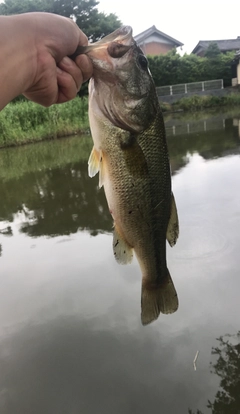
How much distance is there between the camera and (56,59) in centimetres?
153

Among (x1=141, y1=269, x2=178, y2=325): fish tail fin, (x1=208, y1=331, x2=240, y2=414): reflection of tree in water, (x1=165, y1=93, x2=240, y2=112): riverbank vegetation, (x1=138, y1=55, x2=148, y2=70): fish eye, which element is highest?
(x1=138, y1=55, x2=148, y2=70): fish eye

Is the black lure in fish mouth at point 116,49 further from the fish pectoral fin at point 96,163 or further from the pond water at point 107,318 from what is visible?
the pond water at point 107,318

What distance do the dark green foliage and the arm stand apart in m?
25.7

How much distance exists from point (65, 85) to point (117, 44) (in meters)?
0.29

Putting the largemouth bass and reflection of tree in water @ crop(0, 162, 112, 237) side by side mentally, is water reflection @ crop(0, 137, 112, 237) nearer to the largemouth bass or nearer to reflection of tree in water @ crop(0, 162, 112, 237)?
reflection of tree in water @ crop(0, 162, 112, 237)

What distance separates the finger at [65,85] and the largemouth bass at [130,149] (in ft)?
0.27

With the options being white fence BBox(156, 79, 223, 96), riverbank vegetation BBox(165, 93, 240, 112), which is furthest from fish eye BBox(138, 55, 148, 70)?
white fence BBox(156, 79, 223, 96)

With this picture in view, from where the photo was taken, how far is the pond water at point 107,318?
2355 millimetres

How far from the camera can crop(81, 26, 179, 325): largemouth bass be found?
5.00 feet

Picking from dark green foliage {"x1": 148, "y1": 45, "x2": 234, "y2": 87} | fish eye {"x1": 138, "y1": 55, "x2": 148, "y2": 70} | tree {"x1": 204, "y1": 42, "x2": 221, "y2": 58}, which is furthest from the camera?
tree {"x1": 204, "y1": 42, "x2": 221, "y2": 58}

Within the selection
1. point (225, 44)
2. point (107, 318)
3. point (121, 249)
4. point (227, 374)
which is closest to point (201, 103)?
point (225, 44)

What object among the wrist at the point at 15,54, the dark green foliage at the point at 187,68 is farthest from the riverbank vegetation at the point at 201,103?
the wrist at the point at 15,54

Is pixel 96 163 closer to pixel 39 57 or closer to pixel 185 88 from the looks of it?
pixel 39 57

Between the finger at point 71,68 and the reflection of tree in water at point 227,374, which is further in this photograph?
the reflection of tree in water at point 227,374
